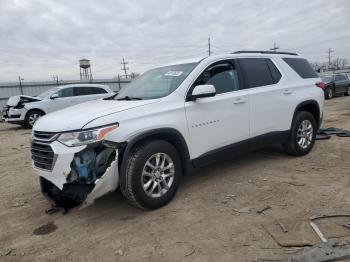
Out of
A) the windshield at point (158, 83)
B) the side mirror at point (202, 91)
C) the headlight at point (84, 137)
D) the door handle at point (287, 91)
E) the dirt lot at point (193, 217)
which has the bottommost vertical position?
the dirt lot at point (193, 217)

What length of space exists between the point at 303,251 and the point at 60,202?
278cm

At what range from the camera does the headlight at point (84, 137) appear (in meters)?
3.43

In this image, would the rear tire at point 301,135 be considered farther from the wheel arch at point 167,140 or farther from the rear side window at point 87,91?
the rear side window at point 87,91

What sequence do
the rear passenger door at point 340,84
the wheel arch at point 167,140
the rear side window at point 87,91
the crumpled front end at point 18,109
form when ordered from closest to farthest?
the wheel arch at point 167,140
the crumpled front end at point 18,109
the rear side window at point 87,91
the rear passenger door at point 340,84

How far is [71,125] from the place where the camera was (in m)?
3.49

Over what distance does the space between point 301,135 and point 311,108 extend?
60cm

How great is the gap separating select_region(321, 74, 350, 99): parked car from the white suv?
1646 centimetres

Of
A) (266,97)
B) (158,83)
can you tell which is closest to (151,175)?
(158,83)

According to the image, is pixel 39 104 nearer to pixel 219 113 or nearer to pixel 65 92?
pixel 65 92

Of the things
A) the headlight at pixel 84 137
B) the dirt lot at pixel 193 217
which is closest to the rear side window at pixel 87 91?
the dirt lot at pixel 193 217

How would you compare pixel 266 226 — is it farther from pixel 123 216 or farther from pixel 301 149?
pixel 301 149

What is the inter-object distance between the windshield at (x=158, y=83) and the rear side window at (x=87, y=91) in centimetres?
902

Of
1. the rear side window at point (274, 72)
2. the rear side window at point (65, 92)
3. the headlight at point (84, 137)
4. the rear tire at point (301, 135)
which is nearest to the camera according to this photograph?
the headlight at point (84, 137)

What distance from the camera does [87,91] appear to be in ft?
45.3
